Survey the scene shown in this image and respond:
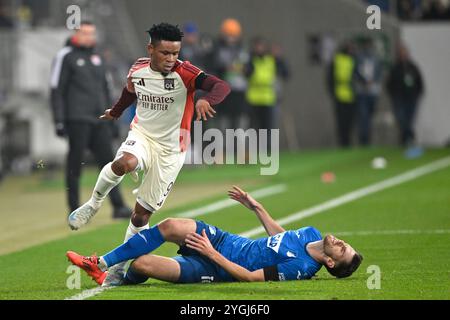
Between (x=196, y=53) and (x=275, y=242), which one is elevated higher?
(x=196, y=53)

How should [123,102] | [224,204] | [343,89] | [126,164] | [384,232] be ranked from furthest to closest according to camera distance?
[343,89] < [224,204] < [384,232] < [123,102] < [126,164]

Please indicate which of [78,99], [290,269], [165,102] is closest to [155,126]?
[165,102]

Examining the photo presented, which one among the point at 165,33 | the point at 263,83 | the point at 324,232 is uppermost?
the point at 165,33

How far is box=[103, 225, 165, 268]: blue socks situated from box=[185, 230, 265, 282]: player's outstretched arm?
1.06 ft

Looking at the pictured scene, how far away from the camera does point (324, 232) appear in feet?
50.4

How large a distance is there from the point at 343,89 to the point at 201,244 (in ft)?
66.4

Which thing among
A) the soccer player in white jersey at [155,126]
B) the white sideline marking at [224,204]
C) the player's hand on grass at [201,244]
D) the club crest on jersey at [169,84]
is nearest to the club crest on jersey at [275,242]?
the player's hand on grass at [201,244]

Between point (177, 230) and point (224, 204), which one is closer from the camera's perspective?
point (177, 230)

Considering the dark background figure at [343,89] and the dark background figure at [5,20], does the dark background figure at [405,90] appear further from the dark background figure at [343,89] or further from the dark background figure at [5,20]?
the dark background figure at [5,20]

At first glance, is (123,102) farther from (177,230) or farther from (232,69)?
(232,69)

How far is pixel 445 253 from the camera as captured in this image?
42.6 ft

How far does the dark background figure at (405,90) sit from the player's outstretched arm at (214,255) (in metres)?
20.7

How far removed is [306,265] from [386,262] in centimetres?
200
